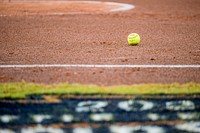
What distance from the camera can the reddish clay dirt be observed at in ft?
17.0

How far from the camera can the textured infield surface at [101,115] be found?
3.58 meters

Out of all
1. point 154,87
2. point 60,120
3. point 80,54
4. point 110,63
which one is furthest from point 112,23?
point 60,120

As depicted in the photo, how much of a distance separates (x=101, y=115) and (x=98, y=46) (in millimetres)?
4129

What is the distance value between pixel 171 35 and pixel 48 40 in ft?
9.80

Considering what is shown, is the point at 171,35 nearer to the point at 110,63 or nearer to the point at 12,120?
the point at 110,63

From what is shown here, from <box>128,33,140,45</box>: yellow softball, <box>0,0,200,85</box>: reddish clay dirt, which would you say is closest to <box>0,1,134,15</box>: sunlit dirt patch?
<box>0,0,200,85</box>: reddish clay dirt

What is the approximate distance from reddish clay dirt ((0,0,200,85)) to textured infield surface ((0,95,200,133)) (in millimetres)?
835

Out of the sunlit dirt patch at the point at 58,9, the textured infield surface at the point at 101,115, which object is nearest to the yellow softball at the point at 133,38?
the textured infield surface at the point at 101,115

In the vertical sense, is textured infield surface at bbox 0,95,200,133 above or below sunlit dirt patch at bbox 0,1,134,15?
→ below

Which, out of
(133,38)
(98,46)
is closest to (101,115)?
(98,46)

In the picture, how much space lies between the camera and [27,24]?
465 inches

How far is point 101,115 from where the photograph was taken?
12.4 feet

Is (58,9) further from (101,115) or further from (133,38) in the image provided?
(101,115)

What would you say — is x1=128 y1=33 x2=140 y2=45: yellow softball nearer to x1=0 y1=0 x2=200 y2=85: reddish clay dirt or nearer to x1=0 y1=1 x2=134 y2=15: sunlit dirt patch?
x1=0 y1=0 x2=200 y2=85: reddish clay dirt
